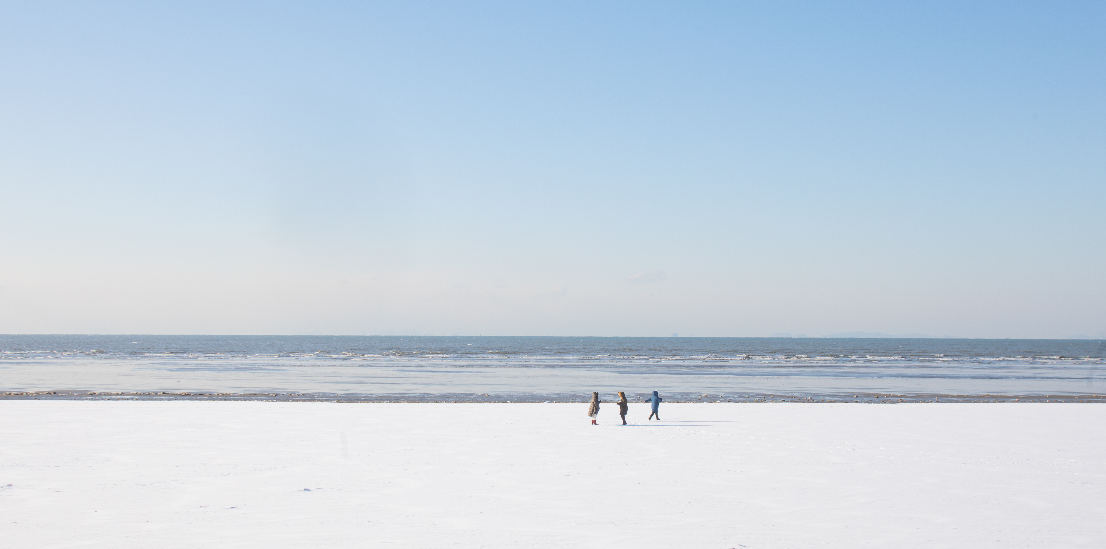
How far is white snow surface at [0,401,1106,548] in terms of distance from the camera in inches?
365

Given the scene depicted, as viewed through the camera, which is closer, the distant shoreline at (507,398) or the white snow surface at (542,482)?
the white snow surface at (542,482)

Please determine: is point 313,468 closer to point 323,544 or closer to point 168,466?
point 168,466

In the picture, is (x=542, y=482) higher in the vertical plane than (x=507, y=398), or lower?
higher

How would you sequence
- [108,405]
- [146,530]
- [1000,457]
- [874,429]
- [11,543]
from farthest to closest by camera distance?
[108,405] → [874,429] → [1000,457] → [146,530] → [11,543]

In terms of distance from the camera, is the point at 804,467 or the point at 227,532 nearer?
the point at 227,532

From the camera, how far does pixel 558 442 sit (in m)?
17.1

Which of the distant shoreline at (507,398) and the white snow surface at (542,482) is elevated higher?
the white snow surface at (542,482)

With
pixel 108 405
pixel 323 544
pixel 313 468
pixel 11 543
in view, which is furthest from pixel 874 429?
pixel 108 405

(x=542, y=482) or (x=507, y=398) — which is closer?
(x=542, y=482)

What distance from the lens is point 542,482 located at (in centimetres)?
1240

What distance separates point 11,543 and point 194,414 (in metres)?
14.5

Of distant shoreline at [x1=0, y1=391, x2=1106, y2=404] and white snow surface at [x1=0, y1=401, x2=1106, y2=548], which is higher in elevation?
white snow surface at [x1=0, y1=401, x2=1106, y2=548]

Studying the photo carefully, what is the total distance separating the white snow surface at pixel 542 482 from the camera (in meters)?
9.27

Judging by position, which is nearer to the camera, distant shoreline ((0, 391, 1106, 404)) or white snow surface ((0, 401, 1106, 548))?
white snow surface ((0, 401, 1106, 548))
